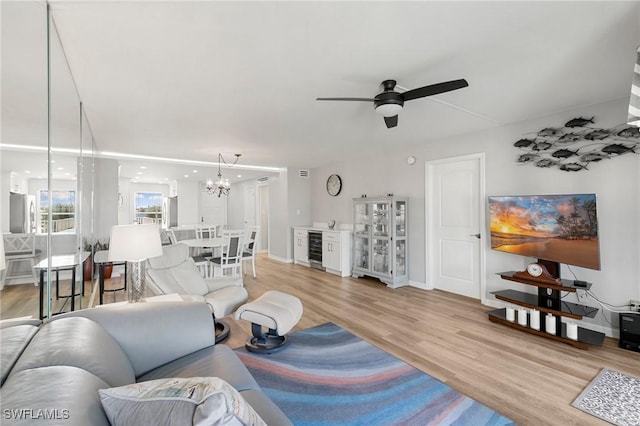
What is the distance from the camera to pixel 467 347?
2727mm

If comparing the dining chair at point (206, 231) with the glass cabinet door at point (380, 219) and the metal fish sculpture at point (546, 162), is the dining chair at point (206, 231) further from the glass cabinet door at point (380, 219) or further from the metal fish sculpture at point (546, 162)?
the metal fish sculpture at point (546, 162)

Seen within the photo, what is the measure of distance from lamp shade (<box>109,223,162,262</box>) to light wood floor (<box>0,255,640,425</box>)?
51 centimetres

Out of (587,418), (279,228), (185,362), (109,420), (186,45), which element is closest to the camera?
(109,420)

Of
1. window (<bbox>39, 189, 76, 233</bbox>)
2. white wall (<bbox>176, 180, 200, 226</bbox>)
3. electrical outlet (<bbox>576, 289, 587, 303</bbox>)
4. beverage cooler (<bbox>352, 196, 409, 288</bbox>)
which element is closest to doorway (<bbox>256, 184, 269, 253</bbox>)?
white wall (<bbox>176, 180, 200, 226</bbox>)

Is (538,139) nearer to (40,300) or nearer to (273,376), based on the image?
(273,376)

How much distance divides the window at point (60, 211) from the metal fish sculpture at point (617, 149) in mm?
4847

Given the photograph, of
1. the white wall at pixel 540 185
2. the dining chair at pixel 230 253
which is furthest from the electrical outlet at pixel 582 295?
the dining chair at pixel 230 253

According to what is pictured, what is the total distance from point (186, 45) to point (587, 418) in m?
3.59

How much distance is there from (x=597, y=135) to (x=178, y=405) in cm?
415

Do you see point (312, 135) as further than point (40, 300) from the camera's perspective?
Yes

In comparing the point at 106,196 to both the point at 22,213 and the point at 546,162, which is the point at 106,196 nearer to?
the point at 22,213

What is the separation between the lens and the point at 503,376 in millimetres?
2260

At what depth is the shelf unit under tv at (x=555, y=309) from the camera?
2719 mm

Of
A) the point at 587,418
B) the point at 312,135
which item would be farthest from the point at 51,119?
the point at 587,418
